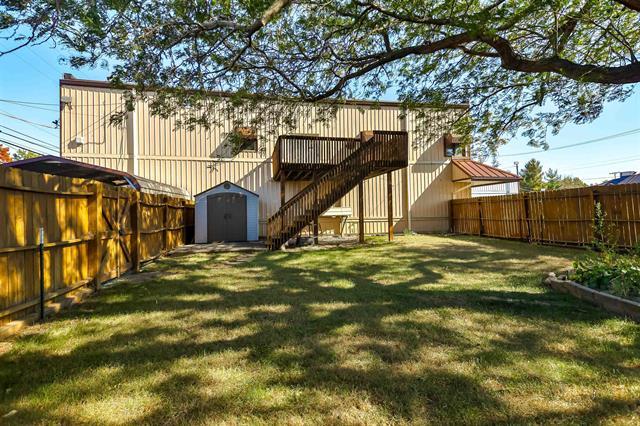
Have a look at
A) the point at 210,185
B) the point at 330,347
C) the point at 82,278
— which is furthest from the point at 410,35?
the point at 210,185

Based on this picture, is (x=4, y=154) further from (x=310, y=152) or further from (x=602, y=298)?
(x=602, y=298)

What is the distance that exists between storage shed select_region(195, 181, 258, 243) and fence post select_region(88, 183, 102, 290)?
7.91 meters

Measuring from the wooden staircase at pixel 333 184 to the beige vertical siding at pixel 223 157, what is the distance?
138 centimetres

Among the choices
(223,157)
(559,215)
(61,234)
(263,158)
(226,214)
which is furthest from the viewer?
(263,158)

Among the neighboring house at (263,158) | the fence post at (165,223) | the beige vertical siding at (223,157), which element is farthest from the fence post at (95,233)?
the beige vertical siding at (223,157)

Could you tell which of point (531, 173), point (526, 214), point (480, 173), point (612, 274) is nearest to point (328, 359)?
point (612, 274)

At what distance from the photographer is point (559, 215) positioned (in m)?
10.5

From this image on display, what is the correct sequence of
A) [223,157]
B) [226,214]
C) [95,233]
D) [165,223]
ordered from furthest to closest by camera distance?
[223,157], [226,214], [165,223], [95,233]

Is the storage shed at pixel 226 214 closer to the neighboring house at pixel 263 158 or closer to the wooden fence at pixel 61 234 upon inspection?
the neighboring house at pixel 263 158

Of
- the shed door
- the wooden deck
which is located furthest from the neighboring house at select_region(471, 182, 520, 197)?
the shed door

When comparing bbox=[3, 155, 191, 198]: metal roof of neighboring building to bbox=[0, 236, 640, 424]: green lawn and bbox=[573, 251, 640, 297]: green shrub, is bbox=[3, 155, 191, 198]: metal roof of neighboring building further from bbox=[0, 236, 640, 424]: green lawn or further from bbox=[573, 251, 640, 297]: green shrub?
bbox=[573, 251, 640, 297]: green shrub

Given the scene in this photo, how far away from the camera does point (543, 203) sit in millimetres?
11156

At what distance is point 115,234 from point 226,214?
7.64 metres

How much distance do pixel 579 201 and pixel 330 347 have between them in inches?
416
